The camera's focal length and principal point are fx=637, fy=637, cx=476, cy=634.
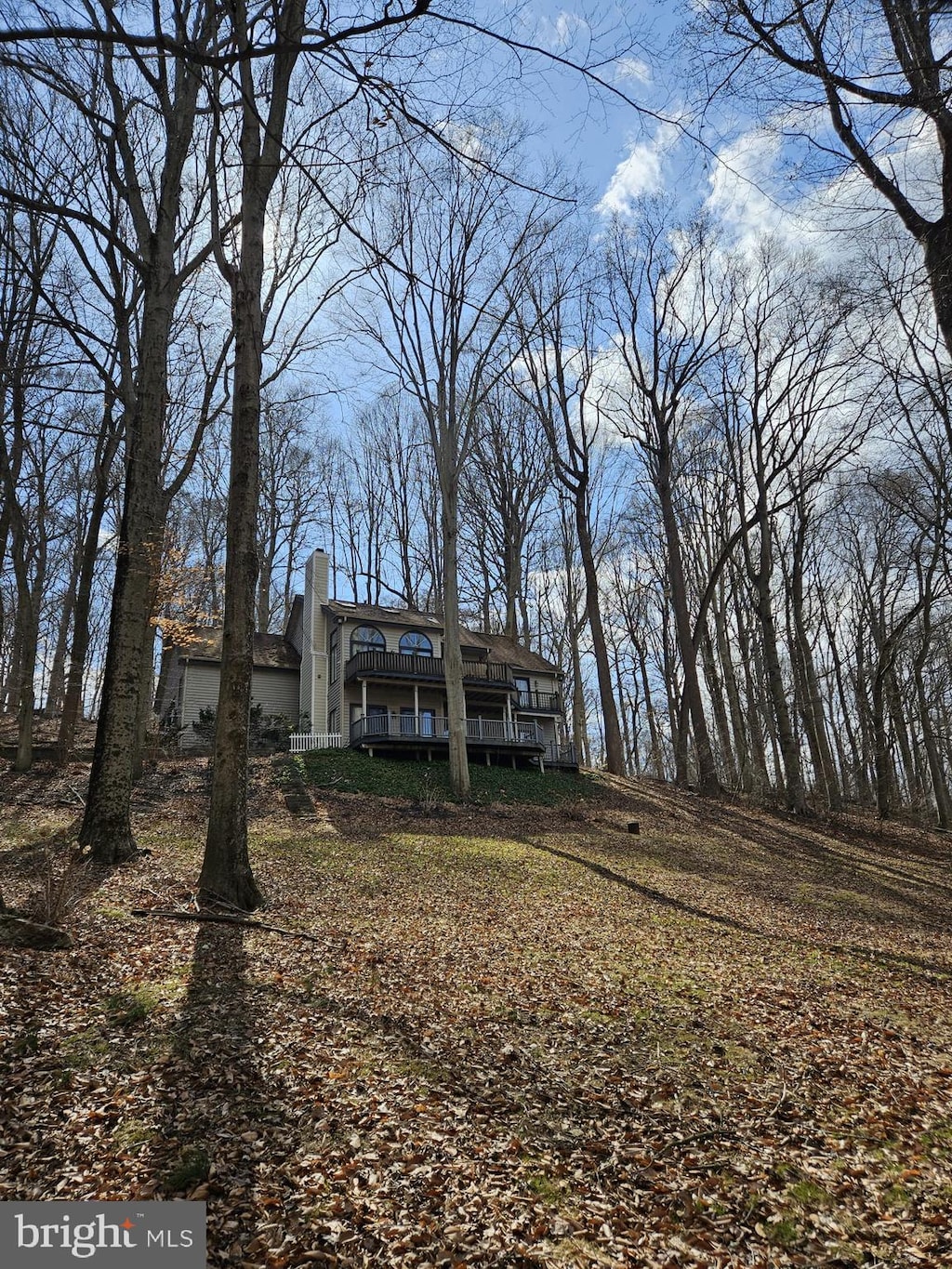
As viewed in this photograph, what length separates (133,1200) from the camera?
2637 mm

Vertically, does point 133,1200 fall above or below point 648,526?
below

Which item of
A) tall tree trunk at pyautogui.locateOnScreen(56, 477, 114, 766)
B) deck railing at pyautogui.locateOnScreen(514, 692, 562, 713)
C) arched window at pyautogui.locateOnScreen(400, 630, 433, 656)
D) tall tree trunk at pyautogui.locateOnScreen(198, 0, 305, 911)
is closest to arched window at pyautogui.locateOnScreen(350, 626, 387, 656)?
arched window at pyautogui.locateOnScreen(400, 630, 433, 656)

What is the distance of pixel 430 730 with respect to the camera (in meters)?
21.5

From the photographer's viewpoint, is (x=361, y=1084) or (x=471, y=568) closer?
(x=361, y=1084)

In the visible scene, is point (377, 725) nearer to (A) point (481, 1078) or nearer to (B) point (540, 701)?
(B) point (540, 701)

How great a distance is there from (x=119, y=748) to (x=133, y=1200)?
19.2ft

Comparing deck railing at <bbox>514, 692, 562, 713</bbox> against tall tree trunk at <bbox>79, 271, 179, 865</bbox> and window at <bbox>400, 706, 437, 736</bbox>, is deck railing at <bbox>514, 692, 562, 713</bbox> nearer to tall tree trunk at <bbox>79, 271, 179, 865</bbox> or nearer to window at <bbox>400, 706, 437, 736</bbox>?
window at <bbox>400, 706, 437, 736</bbox>

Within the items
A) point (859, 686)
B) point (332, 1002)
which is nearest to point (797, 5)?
point (332, 1002)

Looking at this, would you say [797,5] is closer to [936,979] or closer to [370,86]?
[370,86]

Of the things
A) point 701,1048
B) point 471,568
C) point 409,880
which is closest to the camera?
point 701,1048

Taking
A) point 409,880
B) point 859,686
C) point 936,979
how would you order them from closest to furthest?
point 936,979 < point 409,880 < point 859,686

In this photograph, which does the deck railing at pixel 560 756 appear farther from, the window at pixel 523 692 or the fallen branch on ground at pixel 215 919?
the fallen branch on ground at pixel 215 919

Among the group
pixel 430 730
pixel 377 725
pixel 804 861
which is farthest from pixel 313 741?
pixel 804 861

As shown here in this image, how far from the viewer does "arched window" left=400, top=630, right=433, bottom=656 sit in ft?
81.7
